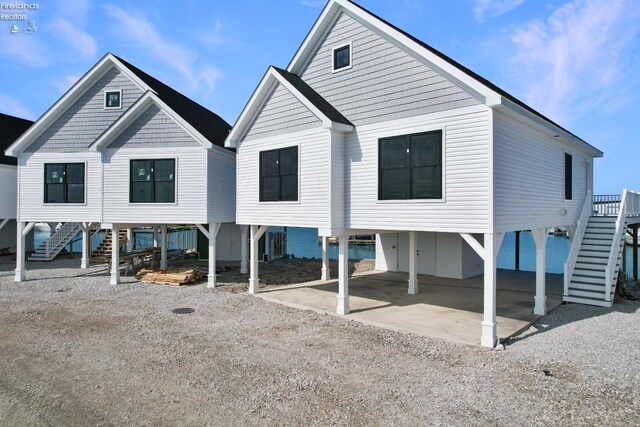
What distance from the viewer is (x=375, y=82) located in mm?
10875

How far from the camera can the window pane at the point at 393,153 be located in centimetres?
1011

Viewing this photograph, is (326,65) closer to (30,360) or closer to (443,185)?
(443,185)

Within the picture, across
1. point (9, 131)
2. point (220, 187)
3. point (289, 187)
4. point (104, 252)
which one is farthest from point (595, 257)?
point (9, 131)

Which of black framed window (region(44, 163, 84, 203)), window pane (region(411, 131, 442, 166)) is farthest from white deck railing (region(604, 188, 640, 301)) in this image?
black framed window (region(44, 163, 84, 203))

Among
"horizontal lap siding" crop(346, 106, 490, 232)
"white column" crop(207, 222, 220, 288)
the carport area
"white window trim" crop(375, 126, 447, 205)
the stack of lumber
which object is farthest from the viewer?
the stack of lumber

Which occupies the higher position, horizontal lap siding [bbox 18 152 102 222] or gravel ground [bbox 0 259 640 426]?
horizontal lap siding [bbox 18 152 102 222]

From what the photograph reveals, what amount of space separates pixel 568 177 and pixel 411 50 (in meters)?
7.90

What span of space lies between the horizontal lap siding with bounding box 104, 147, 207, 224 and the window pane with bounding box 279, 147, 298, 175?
433 cm

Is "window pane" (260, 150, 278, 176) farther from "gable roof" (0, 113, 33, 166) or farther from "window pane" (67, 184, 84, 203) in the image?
"gable roof" (0, 113, 33, 166)

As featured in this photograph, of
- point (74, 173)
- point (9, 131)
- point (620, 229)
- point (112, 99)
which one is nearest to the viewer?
point (620, 229)

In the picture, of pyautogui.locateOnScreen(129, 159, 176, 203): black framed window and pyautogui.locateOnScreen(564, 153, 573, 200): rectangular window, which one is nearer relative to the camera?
pyautogui.locateOnScreen(564, 153, 573, 200): rectangular window

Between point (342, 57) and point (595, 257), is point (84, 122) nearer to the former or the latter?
point (342, 57)

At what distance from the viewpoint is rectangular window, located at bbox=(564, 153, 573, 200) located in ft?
43.5

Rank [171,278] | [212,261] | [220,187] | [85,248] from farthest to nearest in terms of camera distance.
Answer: [85,248] → [220,187] → [171,278] → [212,261]
